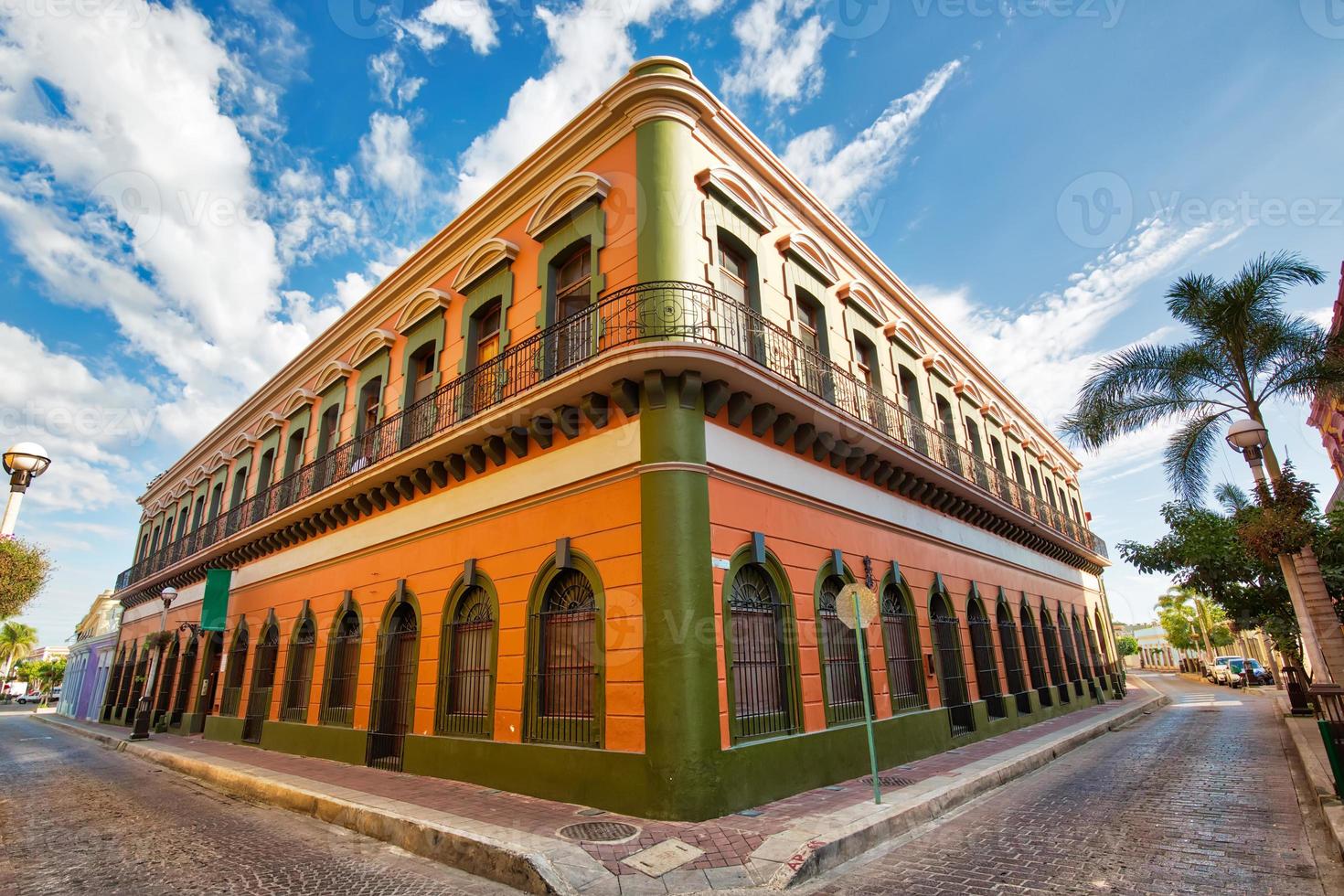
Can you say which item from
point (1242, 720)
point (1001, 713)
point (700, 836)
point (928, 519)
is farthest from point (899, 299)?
point (1242, 720)

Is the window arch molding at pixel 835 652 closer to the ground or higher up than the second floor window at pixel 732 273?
closer to the ground

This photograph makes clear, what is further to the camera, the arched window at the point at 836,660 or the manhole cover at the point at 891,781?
the arched window at the point at 836,660

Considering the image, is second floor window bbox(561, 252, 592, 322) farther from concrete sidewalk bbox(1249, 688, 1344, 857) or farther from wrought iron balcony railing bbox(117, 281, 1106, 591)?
concrete sidewalk bbox(1249, 688, 1344, 857)

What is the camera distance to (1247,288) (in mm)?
12227

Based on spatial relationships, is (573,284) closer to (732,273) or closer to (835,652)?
(732,273)

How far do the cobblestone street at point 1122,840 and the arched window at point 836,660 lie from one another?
6.44 ft

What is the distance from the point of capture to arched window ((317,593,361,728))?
12.1 m

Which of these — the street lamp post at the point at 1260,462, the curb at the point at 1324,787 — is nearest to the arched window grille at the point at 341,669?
the curb at the point at 1324,787

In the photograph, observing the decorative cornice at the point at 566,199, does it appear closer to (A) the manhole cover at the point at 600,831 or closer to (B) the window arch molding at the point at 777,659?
(B) the window arch molding at the point at 777,659

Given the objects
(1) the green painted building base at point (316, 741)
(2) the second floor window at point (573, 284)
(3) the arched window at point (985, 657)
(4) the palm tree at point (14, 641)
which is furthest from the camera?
(4) the palm tree at point (14, 641)

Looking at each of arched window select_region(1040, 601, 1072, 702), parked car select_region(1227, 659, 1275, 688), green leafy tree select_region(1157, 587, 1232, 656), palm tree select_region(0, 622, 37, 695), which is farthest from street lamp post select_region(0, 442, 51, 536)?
palm tree select_region(0, 622, 37, 695)

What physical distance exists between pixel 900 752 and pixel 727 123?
1037 cm

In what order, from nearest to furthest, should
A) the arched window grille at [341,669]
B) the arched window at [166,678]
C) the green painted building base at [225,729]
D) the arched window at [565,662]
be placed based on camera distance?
the arched window at [565,662] < the arched window grille at [341,669] < the green painted building base at [225,729] < the arched window at [166,678]

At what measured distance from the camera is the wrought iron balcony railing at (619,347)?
810 centimetres
